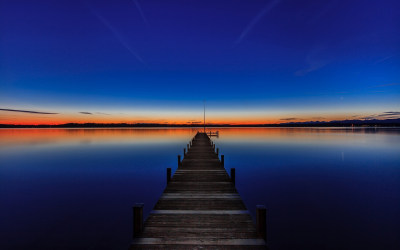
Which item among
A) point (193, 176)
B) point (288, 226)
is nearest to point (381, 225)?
point (288, 226)

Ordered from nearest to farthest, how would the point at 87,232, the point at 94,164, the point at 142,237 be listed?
the point at 142,237 < the point at 87,232 < the point at 94,164

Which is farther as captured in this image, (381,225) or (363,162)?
(363,162)

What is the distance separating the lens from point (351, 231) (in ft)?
28.5

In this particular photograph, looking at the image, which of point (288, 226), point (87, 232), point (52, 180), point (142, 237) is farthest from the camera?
point (52, 180)

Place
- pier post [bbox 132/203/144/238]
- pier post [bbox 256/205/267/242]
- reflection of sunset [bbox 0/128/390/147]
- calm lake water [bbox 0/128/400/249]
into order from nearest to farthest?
pier post [bbox 256/205/267/242]
pier post [bbox 132/203/144/238]
calm lake water [bbox 0/128/400/249]
reflection of sunset [bbox 0/128/390/147]

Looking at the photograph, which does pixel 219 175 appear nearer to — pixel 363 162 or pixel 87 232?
pixel 87 232

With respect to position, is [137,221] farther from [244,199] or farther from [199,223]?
[244,199]

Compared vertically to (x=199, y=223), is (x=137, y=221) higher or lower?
higher

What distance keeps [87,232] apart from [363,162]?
2936 cm

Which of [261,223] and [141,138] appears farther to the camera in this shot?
[141,138]

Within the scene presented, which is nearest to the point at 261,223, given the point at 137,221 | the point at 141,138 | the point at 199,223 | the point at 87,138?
the point at 199,223

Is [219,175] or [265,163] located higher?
[219,175]

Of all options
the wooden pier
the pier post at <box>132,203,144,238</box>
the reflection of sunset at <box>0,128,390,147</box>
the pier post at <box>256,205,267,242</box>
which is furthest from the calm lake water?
the reflection of sunset at <box>0,128,390,147</box>

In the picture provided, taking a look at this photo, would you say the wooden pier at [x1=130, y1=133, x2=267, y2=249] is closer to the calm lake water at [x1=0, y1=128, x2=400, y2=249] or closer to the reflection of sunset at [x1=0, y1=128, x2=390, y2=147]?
the calm lake water at [x1=0, y1=128, x2=400, y2=249]
